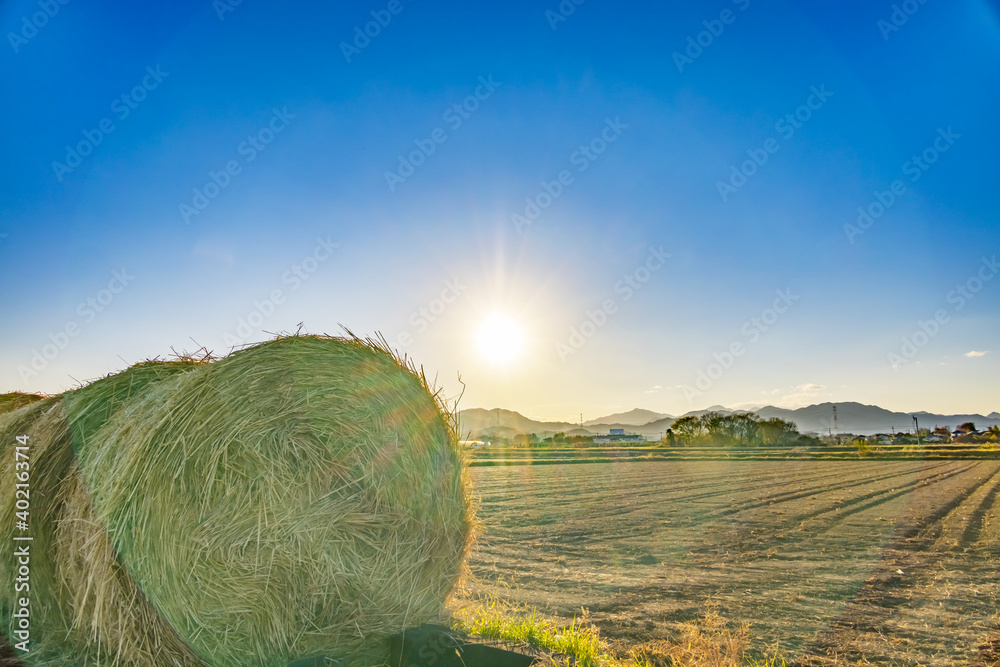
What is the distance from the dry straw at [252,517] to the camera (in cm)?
364

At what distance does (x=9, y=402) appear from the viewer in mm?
6543

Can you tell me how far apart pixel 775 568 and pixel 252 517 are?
7.77 meters

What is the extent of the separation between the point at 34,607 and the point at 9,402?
324 centimetres

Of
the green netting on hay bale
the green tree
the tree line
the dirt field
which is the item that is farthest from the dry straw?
the green tree

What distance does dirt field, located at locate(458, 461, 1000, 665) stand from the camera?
561 centimetres

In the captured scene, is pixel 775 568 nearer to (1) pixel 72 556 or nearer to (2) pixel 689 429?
(1) pixel 72 556

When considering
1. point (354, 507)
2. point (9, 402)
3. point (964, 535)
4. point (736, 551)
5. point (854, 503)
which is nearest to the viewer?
point (354, 507)

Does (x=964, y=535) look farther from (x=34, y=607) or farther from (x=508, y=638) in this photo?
(x=34, y=607)

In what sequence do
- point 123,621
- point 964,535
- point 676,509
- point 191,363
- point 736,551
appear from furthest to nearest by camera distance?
point 676,509 → point 964,535 → point 736,551 → point 191,363 → point 123,621

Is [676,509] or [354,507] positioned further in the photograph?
[676,509]

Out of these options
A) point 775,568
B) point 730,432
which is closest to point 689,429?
point 730,432

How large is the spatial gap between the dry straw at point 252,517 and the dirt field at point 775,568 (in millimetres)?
1077

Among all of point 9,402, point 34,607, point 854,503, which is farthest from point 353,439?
point 854,503

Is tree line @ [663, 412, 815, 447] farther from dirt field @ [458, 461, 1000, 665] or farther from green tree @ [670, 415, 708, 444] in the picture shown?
dirt field @ [458, 461, 1000, 665]
